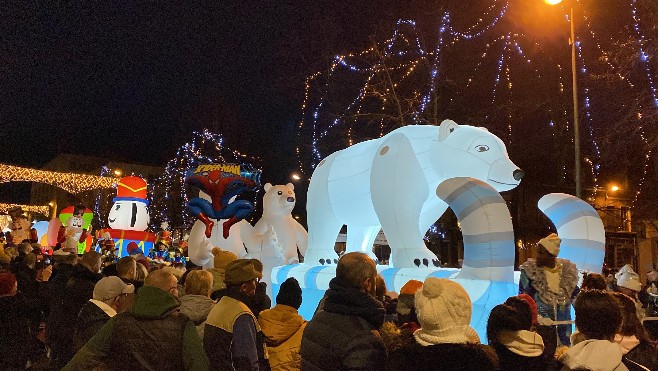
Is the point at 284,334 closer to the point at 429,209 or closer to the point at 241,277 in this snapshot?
the point at 241,277

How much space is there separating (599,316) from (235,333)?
6.39ft

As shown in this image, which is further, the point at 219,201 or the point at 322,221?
the point at 219,201

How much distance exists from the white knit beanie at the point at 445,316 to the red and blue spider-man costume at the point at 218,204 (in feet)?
28.0

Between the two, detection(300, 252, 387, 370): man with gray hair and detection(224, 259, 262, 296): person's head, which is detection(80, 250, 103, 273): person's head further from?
detection(300, 252, 387, 370): man with gray hair

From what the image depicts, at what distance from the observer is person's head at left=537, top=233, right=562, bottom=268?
446 cm

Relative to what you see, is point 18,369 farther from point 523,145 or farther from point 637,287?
point 523,145

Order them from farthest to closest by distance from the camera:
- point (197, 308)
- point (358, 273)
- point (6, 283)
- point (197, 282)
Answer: point (6, 283) → point (197, 282) → point (197, 308) → point (358, 273)

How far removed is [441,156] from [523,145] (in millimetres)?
14787

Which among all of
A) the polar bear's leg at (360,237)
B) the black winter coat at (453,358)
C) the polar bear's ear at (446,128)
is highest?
the polar bear's ear at (446,128)

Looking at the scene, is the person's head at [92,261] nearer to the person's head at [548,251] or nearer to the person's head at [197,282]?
the person's head at [197,282]

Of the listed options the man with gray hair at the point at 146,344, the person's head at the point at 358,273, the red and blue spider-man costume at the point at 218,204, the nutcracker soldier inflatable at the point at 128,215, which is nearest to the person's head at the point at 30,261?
the red and blue spider-man costume at the point at 218,204

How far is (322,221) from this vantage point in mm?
9352

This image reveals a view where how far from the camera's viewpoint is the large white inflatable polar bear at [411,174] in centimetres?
702

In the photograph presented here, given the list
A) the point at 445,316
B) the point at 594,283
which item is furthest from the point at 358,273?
the point at 594,283
